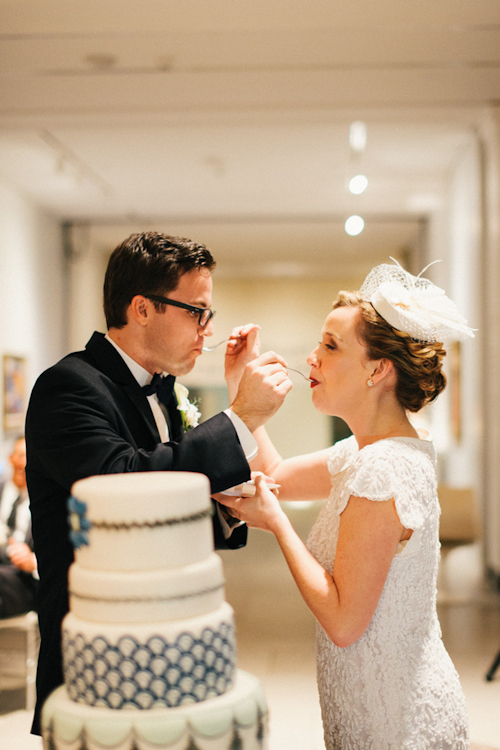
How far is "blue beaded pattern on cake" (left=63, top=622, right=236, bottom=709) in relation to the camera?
0.83 meters

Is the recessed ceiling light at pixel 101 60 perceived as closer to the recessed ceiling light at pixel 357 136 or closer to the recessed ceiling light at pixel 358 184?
the recessed ceiling light at pixel 357 136

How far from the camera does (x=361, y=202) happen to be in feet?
24.7

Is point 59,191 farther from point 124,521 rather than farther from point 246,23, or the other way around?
point 124,521

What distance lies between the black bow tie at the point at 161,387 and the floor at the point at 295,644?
45.9 inches

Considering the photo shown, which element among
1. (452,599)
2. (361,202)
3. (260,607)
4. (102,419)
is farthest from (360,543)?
(361,202)

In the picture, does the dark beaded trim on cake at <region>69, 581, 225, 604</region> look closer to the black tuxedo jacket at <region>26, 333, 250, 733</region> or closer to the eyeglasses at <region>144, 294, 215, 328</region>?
the black tuxedo jacket at <region>26, 333, 250, 733</region>

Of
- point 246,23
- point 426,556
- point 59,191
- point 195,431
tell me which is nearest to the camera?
point 195,431

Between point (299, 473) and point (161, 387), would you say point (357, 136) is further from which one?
point (161, 387)

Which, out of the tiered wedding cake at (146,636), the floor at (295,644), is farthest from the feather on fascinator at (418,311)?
the floor at (295,644)

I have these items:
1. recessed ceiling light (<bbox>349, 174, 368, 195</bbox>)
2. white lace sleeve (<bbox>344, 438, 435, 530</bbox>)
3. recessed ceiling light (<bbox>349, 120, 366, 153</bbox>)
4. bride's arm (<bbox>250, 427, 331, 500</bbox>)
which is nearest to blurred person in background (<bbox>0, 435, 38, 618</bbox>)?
bride's arm (<bbox>250, 427, 331, 500</bbox>)

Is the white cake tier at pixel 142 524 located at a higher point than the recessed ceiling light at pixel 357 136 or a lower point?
lower

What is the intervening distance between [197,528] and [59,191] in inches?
275

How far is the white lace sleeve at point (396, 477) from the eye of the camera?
1.44 metres

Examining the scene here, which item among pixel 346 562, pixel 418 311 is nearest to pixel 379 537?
pixel 346 562
